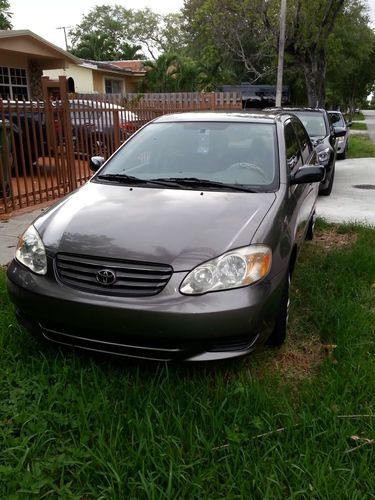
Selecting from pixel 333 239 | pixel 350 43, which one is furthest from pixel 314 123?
pixel 350 43

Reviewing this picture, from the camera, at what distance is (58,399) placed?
2.66 m

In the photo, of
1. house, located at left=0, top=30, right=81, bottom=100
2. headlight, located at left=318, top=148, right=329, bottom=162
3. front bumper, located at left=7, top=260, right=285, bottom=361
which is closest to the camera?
front bumper, located at left=7, top=260, right=285, bottom=361

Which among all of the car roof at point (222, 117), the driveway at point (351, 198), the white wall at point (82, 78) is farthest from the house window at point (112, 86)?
the car roof at point (222, 117)

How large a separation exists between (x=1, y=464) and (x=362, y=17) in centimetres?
3342

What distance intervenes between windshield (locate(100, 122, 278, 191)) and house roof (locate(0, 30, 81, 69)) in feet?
39.2

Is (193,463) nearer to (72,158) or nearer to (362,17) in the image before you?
(72,158)

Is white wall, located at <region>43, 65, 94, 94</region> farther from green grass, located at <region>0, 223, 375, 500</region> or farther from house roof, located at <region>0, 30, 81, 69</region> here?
green grass, located at <region>0, 223, 375, 500</region>

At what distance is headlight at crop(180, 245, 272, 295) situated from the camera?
257 centimetres

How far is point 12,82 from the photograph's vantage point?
16.0m

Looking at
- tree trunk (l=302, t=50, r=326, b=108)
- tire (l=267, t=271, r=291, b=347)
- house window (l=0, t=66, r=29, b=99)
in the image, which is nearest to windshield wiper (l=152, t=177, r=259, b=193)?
tire (l=267, t=271, r=291, b=347)

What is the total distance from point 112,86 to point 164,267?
31812 mm

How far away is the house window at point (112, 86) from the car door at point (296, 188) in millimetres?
28522

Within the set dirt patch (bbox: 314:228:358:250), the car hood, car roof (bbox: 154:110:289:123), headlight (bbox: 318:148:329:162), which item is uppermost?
car roof (bbox: 154:110:289:123)

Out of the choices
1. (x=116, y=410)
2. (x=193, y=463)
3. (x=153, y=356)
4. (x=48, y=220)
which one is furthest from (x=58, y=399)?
(x=48, y=220)
